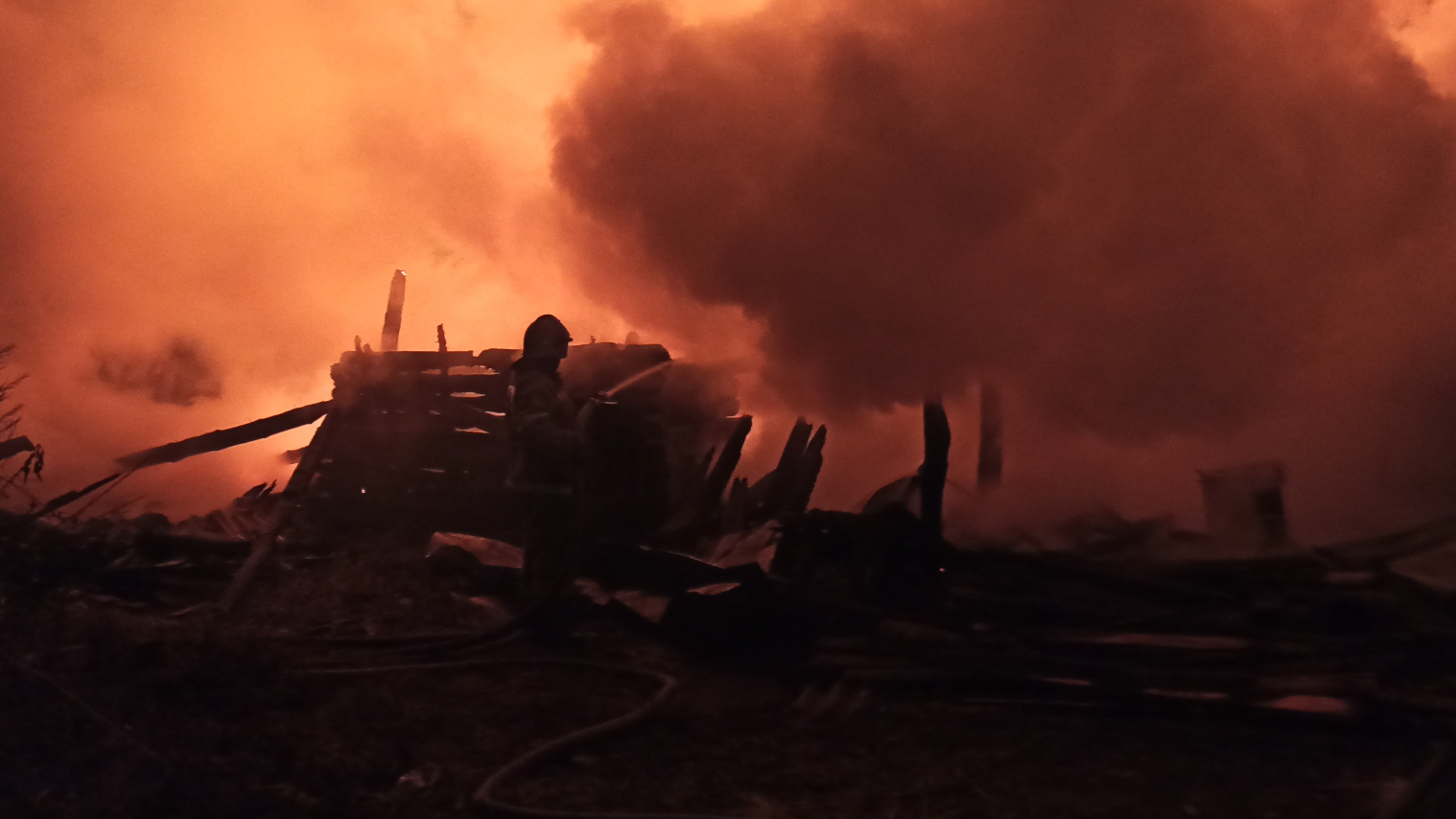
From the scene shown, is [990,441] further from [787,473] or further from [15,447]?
[15,447]

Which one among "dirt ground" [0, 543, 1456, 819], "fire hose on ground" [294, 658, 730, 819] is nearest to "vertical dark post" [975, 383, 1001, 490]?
"dirt ground" [0, 543, 1456, 819]

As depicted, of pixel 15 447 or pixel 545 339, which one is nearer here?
pixel 545 339

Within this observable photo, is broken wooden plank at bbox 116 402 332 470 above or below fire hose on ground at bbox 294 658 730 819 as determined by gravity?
above

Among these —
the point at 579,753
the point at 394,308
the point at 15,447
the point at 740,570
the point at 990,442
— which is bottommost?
the point at 579,753

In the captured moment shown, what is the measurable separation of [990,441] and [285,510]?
7011 millimetres

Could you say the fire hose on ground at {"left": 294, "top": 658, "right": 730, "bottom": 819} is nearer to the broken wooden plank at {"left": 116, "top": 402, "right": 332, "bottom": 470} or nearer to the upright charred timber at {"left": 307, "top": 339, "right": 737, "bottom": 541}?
the upright charred timber at {"left": 307, "top": 339, "right": 737, "bottom": 541}

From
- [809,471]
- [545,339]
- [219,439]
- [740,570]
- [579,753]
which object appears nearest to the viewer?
[579,753]

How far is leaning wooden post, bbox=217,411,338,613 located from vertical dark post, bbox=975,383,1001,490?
257 inches

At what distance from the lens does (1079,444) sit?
28.3ft

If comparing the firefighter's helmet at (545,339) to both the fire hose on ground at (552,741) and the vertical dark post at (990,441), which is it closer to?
the fire hose on ground at (552,741)

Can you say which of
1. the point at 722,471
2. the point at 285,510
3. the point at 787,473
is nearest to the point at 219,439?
the point at 285,510

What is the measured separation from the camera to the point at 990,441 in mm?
8266

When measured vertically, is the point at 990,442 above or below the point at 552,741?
above

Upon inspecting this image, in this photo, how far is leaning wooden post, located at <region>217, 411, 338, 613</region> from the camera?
7977 mm
